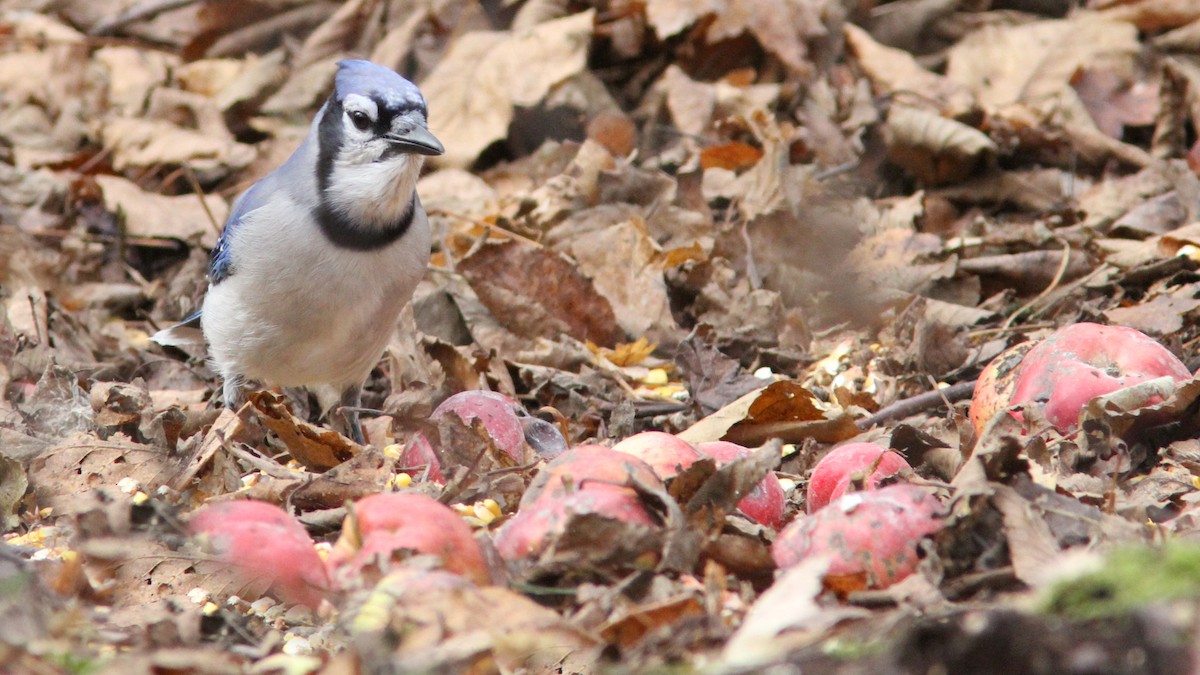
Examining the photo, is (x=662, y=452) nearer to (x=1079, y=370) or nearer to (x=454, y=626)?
(x=454, y=626)

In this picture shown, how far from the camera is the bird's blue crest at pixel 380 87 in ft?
12.4

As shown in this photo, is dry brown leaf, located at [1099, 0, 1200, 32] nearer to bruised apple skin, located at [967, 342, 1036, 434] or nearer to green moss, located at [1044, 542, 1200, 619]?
bruised apple skin, located at [967, 342, 1036, 434]

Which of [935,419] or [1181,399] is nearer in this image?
[1181,399]

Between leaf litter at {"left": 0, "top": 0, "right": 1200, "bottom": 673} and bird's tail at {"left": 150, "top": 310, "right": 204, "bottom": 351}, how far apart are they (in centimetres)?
16

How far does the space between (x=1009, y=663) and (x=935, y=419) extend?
6.88 feet

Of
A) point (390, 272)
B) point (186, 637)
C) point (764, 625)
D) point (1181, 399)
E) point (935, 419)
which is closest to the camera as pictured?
point (764, 625)

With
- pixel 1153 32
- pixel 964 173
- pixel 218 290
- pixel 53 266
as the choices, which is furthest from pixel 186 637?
pixel 1153 32

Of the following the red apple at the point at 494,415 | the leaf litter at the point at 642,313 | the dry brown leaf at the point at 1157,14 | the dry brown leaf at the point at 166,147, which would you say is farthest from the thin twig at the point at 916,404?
the dry brown leaf at the point at 166,147

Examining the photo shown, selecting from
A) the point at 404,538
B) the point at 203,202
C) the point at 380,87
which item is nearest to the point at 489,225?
the point at 203,202

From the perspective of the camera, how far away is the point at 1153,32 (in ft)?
19.9

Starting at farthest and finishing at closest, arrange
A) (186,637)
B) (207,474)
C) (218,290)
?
(218,290)
(207,474)
(186,637)

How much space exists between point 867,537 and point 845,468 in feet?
1.89

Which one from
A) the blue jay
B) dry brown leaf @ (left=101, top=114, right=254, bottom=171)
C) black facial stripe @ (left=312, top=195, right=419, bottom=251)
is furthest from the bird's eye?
dry brown leaf @ (left=101, top=114, right=254, bottom=171)

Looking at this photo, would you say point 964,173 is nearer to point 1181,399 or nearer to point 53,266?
point 1181,399
